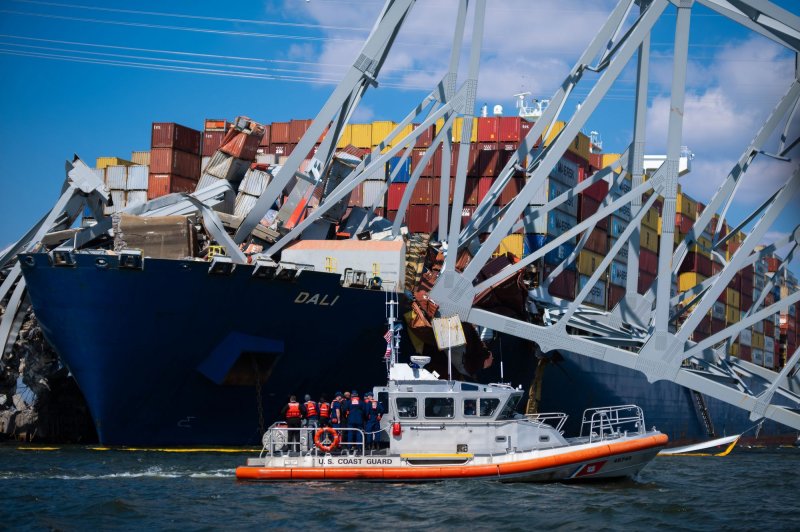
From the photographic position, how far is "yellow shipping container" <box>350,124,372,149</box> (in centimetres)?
4659

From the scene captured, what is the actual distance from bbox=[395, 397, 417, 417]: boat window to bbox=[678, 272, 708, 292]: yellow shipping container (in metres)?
35.5

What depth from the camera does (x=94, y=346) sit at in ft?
96.4

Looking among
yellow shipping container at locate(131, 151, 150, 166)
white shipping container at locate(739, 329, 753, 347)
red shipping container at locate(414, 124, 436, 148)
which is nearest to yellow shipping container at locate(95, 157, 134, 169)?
yellow shipping container at locate(131, 151, 150, 166)

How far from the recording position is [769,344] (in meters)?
68.2

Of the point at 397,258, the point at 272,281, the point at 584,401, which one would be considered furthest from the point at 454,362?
the point at 584,401

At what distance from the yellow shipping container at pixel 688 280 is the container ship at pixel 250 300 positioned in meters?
13.1

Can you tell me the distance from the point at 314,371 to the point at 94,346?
6.66 m

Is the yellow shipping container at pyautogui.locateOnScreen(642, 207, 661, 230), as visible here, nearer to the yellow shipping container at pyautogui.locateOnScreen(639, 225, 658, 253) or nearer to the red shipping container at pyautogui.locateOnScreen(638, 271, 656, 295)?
the yellow shipping container at pyautogui.locateOnScreen(639, 225, 658, 253)

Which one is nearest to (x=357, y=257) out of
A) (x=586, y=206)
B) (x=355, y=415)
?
(x=355, y=415)

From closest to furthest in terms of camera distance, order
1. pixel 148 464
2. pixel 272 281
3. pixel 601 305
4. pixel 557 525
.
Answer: pixel 557 525 < pixel 148 464 < pixel 272 281 < pixel 601 305

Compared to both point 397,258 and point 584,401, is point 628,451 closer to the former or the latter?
point 397,258

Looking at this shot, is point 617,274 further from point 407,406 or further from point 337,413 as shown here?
point 337,413

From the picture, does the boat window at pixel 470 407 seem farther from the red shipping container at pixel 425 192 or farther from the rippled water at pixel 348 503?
the red shipping container at pixel 425 192

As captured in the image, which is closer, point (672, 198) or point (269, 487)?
point (269, 487)
